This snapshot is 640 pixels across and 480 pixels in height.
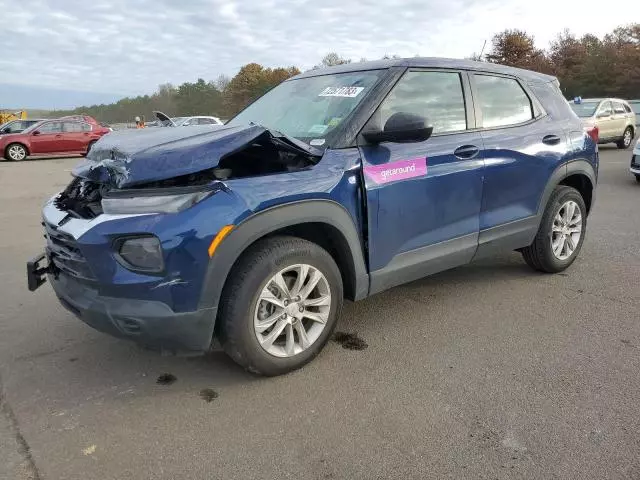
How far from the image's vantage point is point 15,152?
19844 millimetres

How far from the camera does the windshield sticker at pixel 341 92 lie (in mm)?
3518

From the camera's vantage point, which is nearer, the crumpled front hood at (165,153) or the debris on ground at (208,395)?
the crumpled front hood at (165,153)

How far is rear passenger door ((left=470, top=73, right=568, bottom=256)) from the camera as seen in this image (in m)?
3.95

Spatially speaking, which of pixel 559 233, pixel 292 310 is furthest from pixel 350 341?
pixel 559 233

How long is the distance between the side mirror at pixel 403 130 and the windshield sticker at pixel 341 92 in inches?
18.0

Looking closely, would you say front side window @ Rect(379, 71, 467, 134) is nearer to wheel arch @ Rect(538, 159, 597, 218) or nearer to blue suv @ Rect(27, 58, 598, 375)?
blue suv @ Rect(27, 58, 598, 375)

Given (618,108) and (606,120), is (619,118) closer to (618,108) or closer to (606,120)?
(618,108)

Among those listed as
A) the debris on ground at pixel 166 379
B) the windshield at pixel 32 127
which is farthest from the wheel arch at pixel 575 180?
the windshield at pixel 32 127

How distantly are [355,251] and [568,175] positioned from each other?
2.46 metres

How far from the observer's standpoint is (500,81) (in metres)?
4.27

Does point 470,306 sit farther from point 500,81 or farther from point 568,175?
point 500,81

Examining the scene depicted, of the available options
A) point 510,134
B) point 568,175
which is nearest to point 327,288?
point 510,134

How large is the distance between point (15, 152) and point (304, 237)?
802 inches

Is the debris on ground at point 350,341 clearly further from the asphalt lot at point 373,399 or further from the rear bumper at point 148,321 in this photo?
the rear bumper at point 148,321
